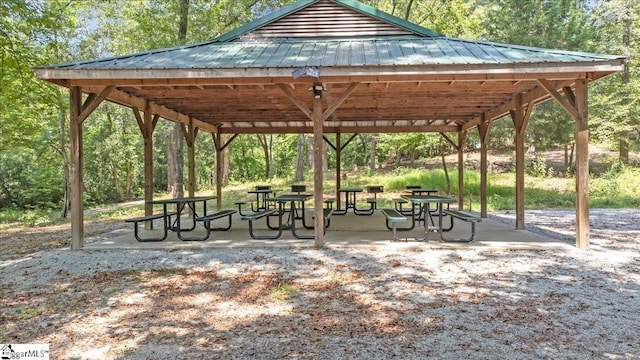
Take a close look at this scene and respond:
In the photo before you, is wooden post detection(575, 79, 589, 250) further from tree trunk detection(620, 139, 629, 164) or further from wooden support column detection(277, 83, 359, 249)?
tree trunk detection(620, 139, 629, 164)

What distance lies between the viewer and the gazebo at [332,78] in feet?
18.4

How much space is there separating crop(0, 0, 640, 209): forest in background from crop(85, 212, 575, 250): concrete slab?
4.95 meters

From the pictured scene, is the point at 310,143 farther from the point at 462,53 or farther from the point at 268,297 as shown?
the point at 268,297

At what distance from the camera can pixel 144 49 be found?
15.1 meters

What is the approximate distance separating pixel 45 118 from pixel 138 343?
1545 centimetres

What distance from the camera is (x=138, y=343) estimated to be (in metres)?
2.89

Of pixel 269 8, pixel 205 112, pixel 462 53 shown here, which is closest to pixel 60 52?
pixel 269 8

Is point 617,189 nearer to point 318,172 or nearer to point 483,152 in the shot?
point 483,152

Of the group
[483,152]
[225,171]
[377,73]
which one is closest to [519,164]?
[483,152]

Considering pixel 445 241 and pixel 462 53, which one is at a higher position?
pixel 462 53

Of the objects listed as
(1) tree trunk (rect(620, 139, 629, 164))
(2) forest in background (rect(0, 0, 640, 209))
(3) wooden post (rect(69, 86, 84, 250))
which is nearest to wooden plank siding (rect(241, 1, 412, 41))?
(3) wooden post (rect(69, 86, 84, 250))

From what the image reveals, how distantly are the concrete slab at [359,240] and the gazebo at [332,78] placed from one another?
1.51ft

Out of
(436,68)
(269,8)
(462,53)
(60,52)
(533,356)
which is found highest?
(269,8)

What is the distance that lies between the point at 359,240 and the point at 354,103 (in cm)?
330
